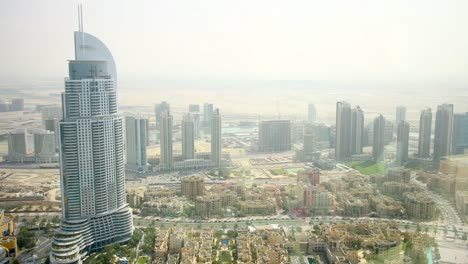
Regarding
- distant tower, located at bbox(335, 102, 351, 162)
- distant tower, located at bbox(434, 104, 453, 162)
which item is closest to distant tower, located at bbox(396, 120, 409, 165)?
distant tower, located at bbox(434, 104, 453, 162)

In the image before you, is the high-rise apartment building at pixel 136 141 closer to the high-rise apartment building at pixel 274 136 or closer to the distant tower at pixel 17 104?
the distant tower at pixel 17 104

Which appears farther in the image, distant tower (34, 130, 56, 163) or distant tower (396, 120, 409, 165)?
distant tower (34, 130, 56, 163)

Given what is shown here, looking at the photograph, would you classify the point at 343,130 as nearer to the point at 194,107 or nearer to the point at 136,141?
the point at 136,141

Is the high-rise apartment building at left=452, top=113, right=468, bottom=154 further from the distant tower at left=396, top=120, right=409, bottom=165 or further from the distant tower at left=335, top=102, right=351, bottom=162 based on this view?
the distant tower at left=335, top=102, right=351, bottom=162

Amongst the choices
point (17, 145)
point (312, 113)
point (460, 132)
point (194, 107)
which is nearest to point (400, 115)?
point (460, 132)

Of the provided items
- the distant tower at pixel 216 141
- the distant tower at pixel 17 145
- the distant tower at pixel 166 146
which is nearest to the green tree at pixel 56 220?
the distant tower at pixel 166 146
